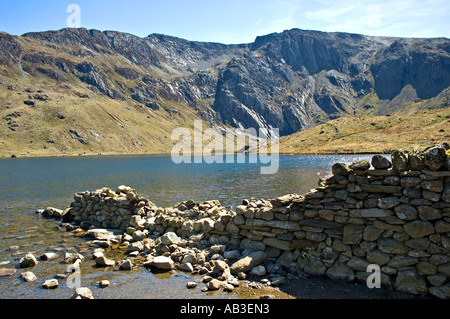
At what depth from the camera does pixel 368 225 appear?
39.0ft

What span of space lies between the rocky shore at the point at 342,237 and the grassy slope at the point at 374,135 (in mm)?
92669

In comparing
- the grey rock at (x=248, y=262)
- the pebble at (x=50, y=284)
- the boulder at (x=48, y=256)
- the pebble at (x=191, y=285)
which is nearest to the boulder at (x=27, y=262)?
the boulder at (x=48, y=256)

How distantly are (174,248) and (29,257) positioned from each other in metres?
6.99

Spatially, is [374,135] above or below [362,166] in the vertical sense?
above

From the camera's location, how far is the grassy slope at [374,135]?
109438 millimetres

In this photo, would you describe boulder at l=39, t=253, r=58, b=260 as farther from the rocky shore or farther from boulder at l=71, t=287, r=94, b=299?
boulder at l=71, t=287, r=94, b=299

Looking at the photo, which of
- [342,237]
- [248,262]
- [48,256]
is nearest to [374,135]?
[342,237]

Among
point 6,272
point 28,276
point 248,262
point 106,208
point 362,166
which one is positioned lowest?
point 6,272

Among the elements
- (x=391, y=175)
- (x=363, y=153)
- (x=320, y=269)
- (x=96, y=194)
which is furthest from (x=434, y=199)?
(x=363, y=153)

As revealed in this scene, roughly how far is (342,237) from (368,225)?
1.11m

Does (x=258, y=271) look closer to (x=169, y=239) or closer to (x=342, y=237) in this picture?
(x=342, y=237)

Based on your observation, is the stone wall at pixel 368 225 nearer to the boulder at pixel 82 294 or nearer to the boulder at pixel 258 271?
the boulder at pixel 258 271

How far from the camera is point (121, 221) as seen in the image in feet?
74.0

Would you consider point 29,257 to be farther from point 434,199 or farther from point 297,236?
point 434,199
